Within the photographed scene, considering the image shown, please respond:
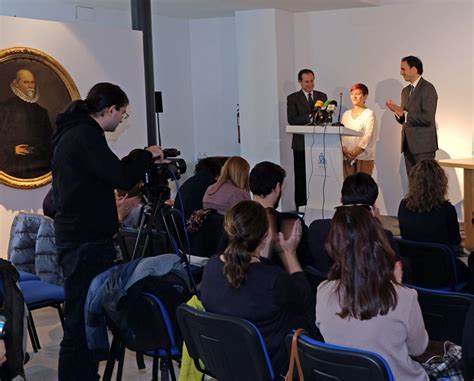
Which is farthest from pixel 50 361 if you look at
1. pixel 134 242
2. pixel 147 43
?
pixel 147 43

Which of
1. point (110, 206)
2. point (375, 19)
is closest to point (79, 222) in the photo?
point (110, 206)

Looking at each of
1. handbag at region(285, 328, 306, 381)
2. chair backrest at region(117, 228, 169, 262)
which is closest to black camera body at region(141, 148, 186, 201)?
chair backrest at region(117, 228, 169, 262)

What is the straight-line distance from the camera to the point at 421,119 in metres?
7.74

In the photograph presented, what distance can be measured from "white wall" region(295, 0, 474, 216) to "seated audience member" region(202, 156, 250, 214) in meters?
4.37

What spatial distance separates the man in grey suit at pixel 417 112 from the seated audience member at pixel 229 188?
3.35 m

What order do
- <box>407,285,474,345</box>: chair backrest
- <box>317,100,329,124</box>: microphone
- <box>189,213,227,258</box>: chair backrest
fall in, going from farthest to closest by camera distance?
<box>317,100,329,124</box>: microphone < <box>189,213,227,258</box>: chair backrest < <box>407,285,474,345</box>: chair backrest

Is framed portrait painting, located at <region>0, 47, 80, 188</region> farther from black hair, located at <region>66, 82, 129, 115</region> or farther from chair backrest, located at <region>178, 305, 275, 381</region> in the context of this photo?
chair backrest, located at <region>178, 305, 275, 381</region>

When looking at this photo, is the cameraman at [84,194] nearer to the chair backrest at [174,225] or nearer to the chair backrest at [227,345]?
the chair backrest at [174,225]

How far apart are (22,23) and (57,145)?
2807 millimetres

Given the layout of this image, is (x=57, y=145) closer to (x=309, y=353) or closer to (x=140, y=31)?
(x=309, y=353)

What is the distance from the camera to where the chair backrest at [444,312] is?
10.0 ft

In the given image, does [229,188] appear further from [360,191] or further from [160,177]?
[360,191]

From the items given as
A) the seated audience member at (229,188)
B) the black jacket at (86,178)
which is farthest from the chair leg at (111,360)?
the seated audience member at (229,188)

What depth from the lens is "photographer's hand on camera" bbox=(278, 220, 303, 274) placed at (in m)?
3.14
